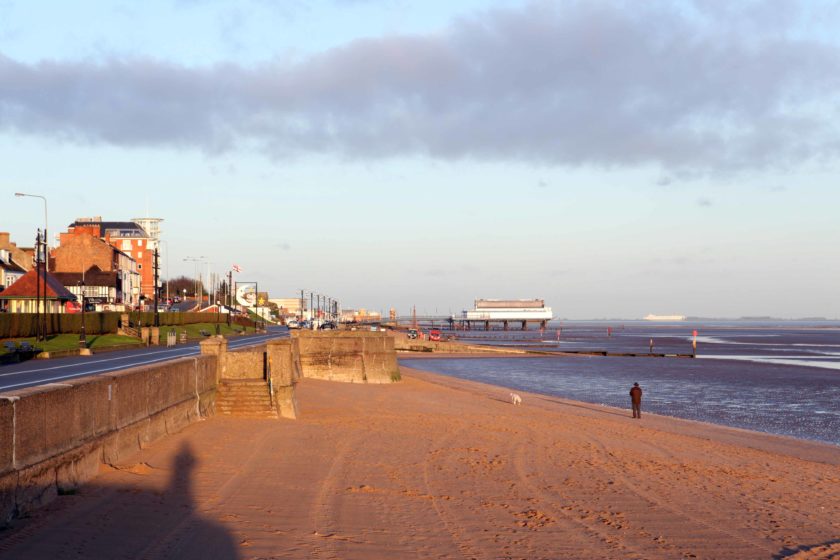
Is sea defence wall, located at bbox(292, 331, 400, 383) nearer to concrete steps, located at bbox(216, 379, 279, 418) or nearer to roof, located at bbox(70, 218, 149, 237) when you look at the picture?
concrete steps, located at bbox(216, 379, 279, 418)

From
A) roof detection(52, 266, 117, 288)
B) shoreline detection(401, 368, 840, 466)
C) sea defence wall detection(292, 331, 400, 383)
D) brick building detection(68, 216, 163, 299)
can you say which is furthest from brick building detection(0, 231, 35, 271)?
shoreline detection(401, 368, 840, 466)

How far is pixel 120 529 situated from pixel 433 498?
516 cm

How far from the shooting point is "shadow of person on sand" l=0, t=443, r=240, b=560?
8531 millimetres

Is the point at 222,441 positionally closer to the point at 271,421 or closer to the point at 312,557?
the point at 271,421

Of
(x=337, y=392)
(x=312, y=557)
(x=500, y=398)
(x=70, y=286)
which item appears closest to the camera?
(x=312, y=557)

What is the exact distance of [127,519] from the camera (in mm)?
9930

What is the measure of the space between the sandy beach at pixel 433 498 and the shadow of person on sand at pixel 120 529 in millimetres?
29

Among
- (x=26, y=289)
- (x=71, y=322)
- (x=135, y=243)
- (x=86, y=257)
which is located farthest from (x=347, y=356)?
(x=135, y=243)

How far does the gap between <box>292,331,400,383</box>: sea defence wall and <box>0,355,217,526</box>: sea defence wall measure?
83.0ft

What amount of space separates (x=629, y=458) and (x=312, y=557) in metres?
11.6

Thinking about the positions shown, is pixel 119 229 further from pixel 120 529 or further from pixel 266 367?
pixel 120 529

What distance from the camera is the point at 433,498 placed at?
1302 centimetres

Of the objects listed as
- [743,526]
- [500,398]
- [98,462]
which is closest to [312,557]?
[98,462]

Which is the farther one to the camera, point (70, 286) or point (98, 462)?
point (70, 286)
